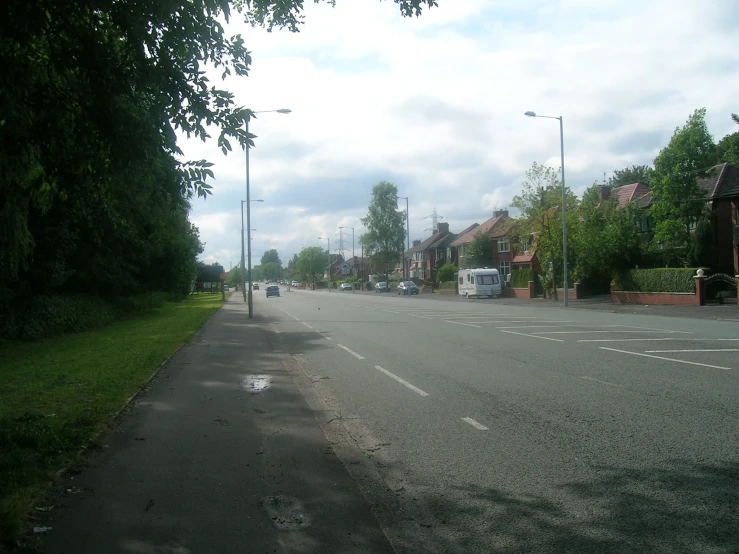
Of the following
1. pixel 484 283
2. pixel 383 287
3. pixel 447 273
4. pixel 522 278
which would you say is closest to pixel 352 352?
pixel 484 283

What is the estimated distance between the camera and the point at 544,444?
6656 millimetres

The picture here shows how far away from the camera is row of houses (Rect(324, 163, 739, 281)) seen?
41.7 metres

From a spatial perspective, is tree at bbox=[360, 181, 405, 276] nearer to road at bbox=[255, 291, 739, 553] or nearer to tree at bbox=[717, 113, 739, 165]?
tree at bbox=[717, 113, 739, 165]

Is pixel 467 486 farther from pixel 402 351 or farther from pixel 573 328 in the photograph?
pixel 573 328

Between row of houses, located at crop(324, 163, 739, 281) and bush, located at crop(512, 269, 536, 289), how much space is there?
1801mm

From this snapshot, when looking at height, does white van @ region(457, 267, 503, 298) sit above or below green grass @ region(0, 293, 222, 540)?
above

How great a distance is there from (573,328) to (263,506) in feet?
56.1

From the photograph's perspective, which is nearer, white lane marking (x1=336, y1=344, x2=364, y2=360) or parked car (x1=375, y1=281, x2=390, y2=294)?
white lane marking (x1=336, y1=344, x2=364, y2=360)

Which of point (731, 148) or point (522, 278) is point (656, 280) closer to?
point (522, 278)

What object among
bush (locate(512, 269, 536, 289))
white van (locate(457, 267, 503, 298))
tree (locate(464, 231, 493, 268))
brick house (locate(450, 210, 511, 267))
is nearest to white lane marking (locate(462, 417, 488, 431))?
bush (locate(512, 269, 536, 289))

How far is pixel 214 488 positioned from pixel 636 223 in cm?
4327

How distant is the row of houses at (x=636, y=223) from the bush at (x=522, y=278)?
1801 mm

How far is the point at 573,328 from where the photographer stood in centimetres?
2041

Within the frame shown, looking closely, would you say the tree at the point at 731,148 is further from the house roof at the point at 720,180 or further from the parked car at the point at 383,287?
the parked car at the point at 383,287
